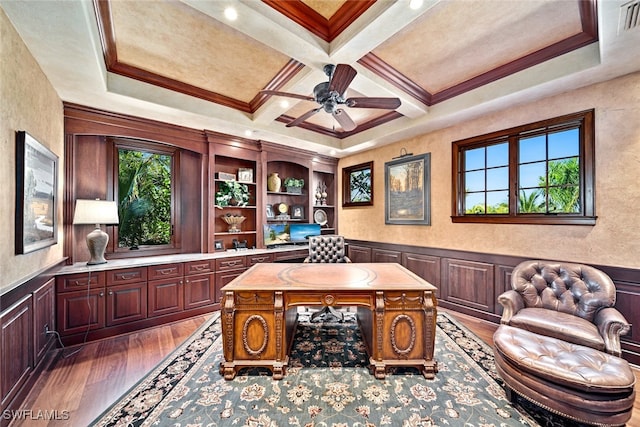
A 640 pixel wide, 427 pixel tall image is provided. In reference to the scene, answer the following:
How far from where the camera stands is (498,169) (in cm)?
329

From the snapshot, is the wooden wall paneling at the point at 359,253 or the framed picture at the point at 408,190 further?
the wooden wall paneling at the point at 359,253

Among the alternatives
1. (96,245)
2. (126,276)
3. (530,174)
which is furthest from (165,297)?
(530,174)

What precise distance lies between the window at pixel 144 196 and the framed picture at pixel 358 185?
3274mm

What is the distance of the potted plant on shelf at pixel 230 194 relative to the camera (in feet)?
13.4

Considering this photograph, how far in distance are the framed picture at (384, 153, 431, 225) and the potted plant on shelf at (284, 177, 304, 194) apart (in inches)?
66.0

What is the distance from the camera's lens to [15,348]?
1.77 meters

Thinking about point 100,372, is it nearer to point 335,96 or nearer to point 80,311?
point 80,311

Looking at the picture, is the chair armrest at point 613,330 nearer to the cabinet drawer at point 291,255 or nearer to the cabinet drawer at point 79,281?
the cabinet drawer at point 291,255

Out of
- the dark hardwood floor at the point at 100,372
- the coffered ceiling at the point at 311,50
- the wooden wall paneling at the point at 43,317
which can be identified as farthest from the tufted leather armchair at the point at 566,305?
the wooden wall paneling at the point at 43,317

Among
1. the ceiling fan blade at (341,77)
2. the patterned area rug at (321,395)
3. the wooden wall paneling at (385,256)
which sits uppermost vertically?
the ceiling fan blade at (341,77)

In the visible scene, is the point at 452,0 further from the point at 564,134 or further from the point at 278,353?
the point at 278,353

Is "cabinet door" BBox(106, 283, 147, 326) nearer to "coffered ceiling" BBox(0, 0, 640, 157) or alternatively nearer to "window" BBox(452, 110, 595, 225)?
"coffered ceiling" BBox(0, 0, 640, 157)

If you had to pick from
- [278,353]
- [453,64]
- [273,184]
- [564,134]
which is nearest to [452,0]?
[453,64]

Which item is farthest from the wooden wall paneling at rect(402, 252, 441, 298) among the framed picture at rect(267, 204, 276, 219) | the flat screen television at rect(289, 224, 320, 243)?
the framed picture at rect(267, 204, 276, 219)
